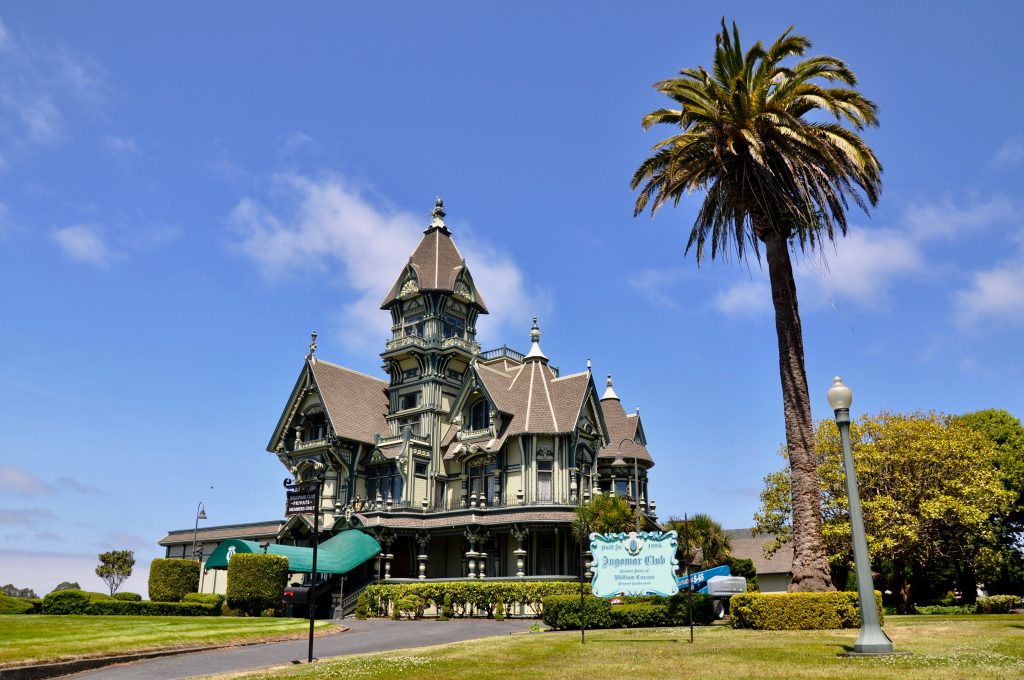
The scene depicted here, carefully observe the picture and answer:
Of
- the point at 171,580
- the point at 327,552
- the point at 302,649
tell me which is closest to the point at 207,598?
the point at 171,580

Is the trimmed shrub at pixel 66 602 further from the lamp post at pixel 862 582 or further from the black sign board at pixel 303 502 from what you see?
the lamp post at pixel 862 582

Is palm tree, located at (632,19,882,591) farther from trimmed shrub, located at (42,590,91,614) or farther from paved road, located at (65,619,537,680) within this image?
trimmed shrub, located at (42,590,91,614)

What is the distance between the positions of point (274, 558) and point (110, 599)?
26.6 ft

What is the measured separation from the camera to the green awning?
135ft

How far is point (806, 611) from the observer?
856 inches

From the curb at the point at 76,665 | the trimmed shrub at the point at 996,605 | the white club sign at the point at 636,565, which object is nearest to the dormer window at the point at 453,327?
the trimmed shrub at the point at 996,605

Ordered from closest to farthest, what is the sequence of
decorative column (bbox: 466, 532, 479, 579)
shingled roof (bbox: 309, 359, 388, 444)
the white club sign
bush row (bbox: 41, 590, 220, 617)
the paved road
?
the paved road
the white club sign
bush row (bbox: 41, 590, 220, 617)
decorative column (bbox: 466, 532, 479, 579)
shingled roof (bbox: 309, 359, 388, 444)

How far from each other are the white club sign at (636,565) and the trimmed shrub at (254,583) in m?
22.5

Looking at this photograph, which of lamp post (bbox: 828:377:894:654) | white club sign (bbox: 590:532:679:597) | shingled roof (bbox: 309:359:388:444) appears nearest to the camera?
lamp post (bbox: 828:377:894:654)

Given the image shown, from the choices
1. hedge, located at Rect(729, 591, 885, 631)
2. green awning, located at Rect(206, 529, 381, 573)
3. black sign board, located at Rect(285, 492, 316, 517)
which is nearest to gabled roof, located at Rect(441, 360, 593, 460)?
green awning, located at Rect(206, 529, 381, 573)

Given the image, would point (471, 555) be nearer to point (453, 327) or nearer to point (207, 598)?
point (207, 598)

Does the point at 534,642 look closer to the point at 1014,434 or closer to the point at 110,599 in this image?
the point at 110,599

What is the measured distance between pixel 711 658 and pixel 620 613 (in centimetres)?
1231

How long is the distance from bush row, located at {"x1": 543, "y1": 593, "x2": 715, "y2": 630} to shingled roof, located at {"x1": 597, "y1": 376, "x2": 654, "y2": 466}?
66.4 ft
